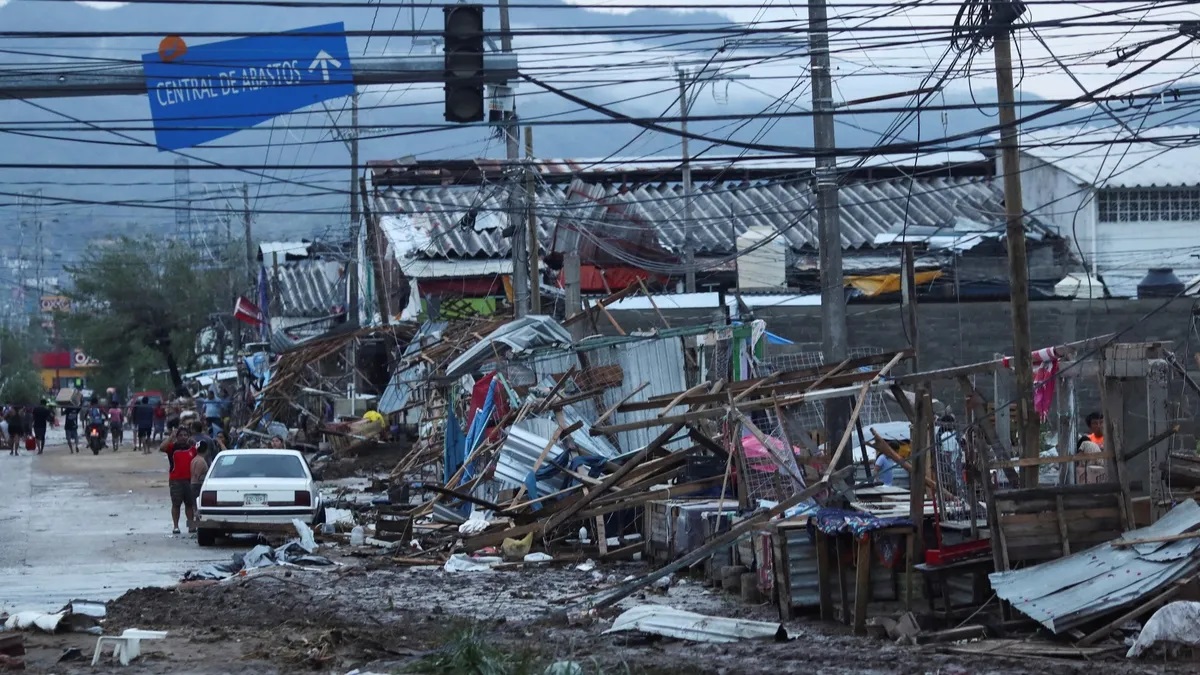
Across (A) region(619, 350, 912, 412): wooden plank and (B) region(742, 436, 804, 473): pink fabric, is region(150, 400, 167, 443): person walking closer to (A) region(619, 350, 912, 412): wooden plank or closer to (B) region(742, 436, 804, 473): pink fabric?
(B) region(742, 436, 804, 473): pink fabric

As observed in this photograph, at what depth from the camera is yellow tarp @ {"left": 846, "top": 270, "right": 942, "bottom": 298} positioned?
107 ft

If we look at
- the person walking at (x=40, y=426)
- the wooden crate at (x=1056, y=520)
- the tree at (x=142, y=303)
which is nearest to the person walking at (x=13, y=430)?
the person walking at (x=40, y=426)

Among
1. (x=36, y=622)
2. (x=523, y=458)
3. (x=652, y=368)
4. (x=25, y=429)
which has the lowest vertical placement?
(x=36, y=622)

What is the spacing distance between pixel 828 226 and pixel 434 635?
837 cm

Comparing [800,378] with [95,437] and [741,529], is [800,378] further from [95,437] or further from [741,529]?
[95,437]

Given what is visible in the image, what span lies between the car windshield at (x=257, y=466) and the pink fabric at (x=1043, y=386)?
11.5 meters

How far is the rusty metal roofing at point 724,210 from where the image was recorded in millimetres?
42656

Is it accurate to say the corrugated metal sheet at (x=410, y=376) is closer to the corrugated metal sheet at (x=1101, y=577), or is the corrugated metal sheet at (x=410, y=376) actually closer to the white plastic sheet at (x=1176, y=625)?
the corrugated metal sheet at (x=1101, y=577)

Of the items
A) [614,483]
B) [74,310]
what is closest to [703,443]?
[614,483]

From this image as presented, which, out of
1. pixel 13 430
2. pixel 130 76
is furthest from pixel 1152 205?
pixel 13 430

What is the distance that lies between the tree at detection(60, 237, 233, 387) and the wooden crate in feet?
210

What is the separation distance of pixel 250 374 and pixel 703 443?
3407 centimetres

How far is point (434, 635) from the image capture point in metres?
13.0

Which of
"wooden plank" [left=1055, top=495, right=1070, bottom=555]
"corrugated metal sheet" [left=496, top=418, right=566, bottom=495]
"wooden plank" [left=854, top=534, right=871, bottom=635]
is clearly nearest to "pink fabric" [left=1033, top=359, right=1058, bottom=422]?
"wooden plank" [left=1055, top=495, right=1070, bottom=555]
